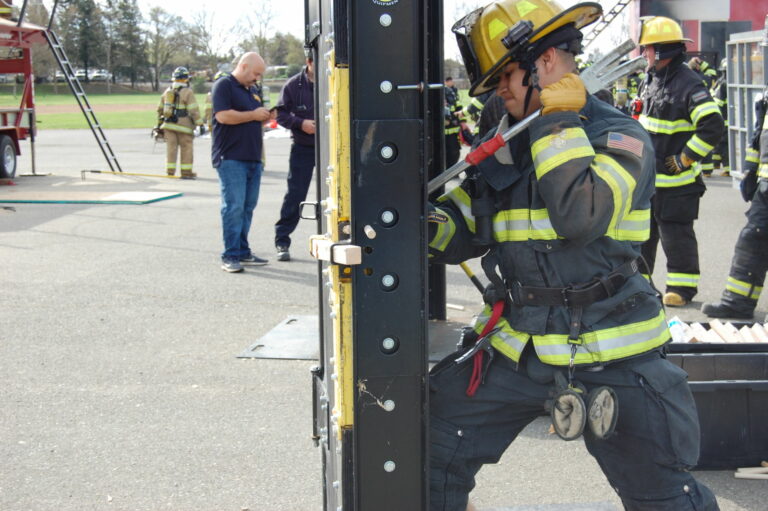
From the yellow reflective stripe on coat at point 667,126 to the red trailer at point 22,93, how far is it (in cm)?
1181

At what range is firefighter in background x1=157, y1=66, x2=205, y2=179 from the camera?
15961mm

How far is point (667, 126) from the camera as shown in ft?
22.5

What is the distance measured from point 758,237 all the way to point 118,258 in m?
5.71

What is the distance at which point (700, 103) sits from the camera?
664 centimetres

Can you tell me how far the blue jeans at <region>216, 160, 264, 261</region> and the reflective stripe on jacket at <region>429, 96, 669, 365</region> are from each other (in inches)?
222

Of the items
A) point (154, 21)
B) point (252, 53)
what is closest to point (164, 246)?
point (252, 53)

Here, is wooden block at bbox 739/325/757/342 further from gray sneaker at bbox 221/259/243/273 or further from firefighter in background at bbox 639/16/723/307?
gray sneaker at bbox 221/259/243/273

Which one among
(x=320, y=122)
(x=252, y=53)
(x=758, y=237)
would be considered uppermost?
(x=252, y=53)

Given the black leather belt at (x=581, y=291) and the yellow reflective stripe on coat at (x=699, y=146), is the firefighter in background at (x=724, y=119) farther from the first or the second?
the black leather belt at (x=581, y=291)

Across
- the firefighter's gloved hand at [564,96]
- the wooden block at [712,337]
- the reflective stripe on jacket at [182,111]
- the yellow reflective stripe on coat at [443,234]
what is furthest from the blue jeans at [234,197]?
the reflective stripe on jacket at [182,111]

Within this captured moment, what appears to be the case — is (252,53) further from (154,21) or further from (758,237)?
(154,21)

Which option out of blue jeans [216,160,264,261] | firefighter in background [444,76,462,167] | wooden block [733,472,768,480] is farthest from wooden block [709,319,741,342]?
firefighter in background [444,76,462,167]

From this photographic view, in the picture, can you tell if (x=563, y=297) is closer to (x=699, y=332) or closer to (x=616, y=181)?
(x=616, y=181)

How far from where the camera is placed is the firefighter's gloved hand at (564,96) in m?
2.44
